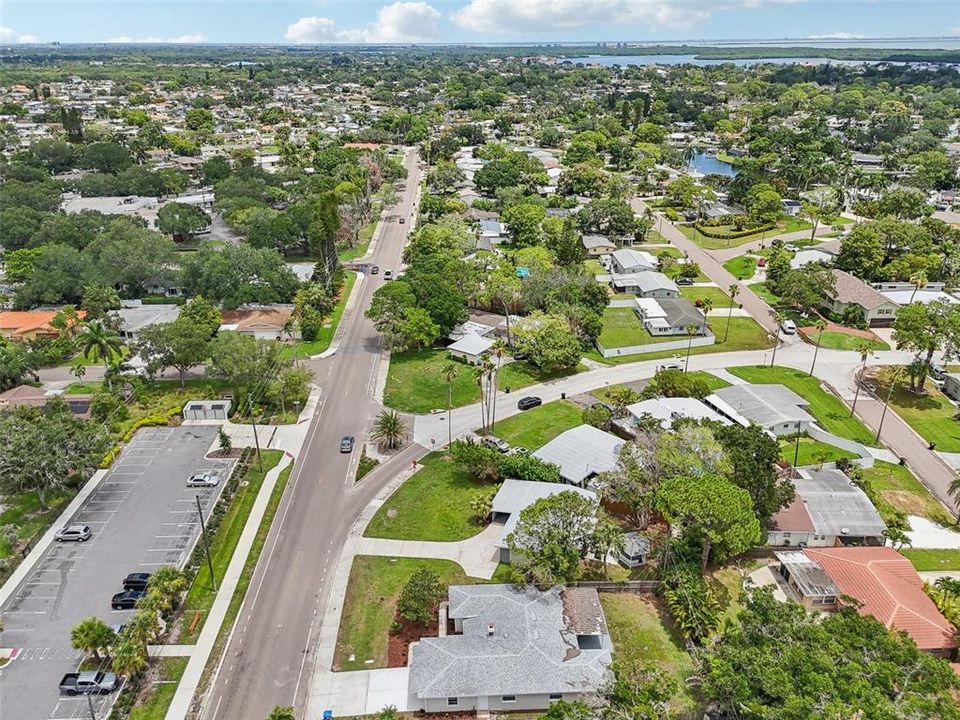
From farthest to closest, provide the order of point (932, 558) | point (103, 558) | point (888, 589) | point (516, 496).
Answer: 1. point (516, 496)
2. point (932, 558)
3. point (103, 558)
4. point (888, 589)

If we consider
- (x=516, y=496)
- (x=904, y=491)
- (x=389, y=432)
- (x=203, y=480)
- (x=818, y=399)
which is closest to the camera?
(x=516, y=496)

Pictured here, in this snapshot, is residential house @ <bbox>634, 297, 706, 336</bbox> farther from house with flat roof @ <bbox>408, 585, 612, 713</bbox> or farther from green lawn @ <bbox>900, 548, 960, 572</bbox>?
house with flat roof @ <bbox>408, 585, 612, 713</bbox>

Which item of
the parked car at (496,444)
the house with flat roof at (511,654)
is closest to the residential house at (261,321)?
the parked car at (496,444)

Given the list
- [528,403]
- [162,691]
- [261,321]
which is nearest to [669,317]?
[528,403]

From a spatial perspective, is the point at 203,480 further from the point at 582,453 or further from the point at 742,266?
the point at 742,266

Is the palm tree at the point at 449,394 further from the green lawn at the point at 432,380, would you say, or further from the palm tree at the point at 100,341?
the palm tree at the point at 100,341
